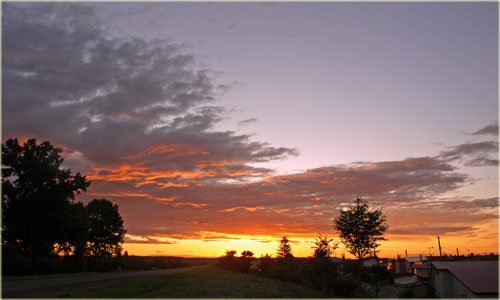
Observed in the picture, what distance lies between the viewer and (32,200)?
55.7 metres

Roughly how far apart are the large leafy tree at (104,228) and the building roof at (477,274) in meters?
66.4

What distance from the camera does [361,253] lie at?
53.4 meters

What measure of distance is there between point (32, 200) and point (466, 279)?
51.1m

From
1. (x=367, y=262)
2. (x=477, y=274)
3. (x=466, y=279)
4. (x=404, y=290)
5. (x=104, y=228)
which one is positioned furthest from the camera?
(x=104, y=228)

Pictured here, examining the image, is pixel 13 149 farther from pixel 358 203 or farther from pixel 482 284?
pixel 482 284

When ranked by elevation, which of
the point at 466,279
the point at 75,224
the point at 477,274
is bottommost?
the point at 466,279

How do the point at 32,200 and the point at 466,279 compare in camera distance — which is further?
the point at 32,200

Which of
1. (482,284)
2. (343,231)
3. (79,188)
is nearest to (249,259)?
(343,231)

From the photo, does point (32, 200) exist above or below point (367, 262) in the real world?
above

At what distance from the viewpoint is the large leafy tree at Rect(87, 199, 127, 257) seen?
93000mm

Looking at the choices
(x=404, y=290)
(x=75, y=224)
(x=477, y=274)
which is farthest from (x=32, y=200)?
(x=477, y=274)

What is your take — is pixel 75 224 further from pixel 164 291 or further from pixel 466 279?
pixel 466 279

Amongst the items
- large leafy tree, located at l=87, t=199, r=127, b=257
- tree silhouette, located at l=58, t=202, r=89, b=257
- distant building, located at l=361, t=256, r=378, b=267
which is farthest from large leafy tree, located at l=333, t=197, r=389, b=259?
large leafy tree, located at l=87, t=199, r=127, b=257

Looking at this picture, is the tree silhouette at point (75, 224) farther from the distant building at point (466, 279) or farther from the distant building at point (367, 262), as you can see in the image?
the distant building at point (466, 279)
